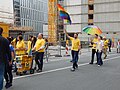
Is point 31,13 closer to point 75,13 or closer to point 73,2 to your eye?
point 73,2

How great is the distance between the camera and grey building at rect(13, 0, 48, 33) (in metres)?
78.5

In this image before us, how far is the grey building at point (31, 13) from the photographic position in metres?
78.5

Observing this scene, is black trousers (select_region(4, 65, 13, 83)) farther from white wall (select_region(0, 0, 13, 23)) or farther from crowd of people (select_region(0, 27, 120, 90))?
white wall (select_region(0, 0, 13, 23))

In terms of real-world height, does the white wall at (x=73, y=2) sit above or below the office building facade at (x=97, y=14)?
above

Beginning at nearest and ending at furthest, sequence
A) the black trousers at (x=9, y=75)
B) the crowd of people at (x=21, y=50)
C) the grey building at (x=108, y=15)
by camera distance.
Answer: the crowd of people at (x=21, y=50) → the black trousers at (x=9, y=75) → the grey building at (x=108, y=15)

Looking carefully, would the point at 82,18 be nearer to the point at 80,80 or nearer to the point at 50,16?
the point at 50,16

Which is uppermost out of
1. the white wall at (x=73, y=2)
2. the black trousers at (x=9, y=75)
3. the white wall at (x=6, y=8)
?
the white wall at (x=73, y=2)

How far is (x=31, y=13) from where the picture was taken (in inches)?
3396

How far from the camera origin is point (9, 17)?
39812 millimetres

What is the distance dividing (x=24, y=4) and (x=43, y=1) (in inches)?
521

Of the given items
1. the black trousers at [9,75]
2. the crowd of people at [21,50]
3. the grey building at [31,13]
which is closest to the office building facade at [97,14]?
the grey building at [31,13]

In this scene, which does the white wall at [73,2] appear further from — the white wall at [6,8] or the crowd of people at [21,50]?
the crowd of people at [21,50]

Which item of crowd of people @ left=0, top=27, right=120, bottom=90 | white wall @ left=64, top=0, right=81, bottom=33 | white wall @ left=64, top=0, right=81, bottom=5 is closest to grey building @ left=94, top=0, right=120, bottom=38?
white wall @ left=64, top=0, right=81, bottom=33

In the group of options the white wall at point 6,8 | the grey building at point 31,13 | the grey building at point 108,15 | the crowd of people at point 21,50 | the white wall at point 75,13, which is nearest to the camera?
the crowd of people at point 21,50
